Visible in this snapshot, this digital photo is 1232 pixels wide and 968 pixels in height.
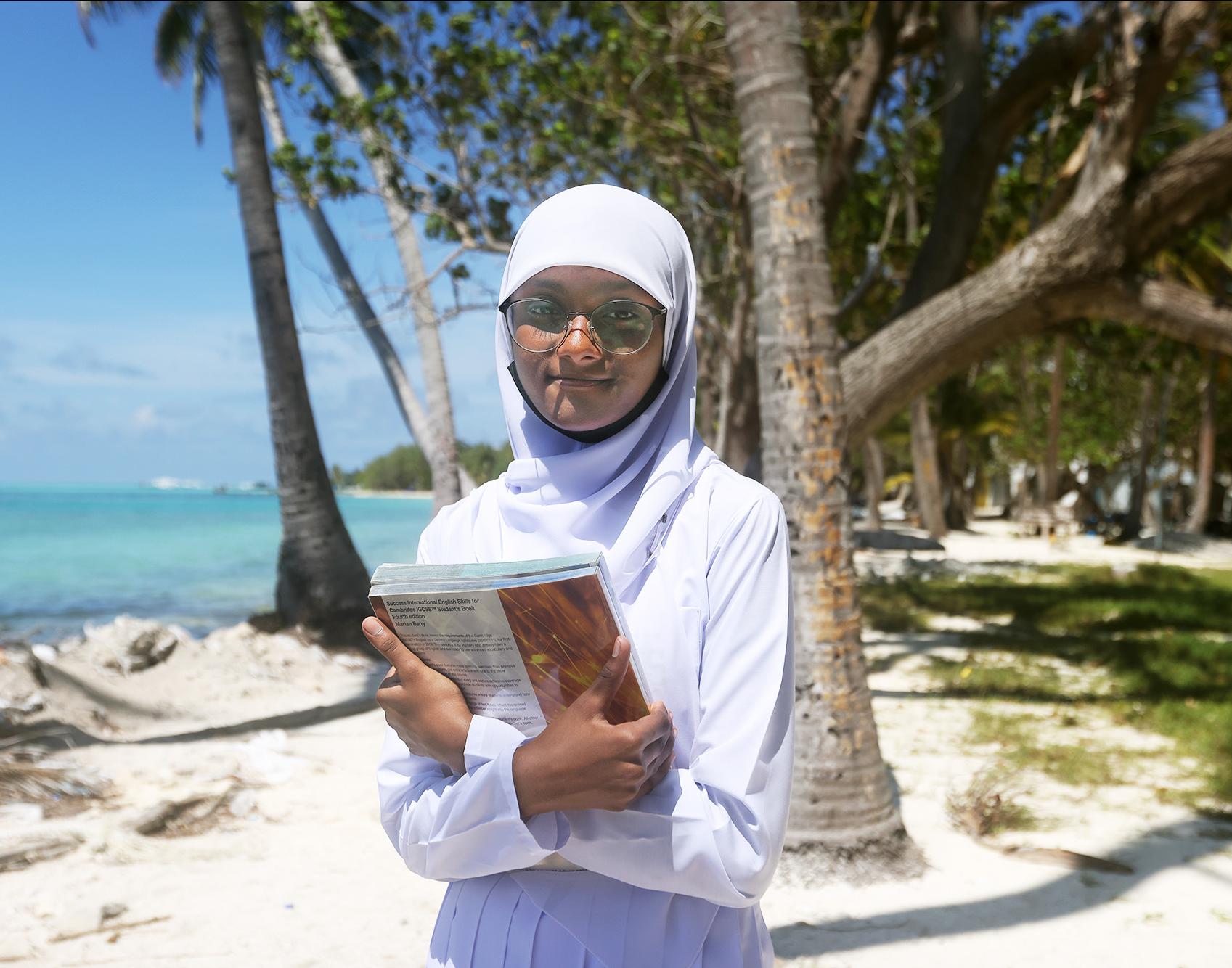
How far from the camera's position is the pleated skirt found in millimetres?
1414

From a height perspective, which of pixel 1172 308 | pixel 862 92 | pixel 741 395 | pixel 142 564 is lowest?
pixel 142 564

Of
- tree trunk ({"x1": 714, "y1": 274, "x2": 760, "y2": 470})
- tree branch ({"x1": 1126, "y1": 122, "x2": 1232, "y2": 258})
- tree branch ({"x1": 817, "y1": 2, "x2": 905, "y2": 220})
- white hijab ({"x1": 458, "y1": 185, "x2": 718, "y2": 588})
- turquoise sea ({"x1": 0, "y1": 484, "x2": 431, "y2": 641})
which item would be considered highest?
tree branch ({"x1": 817, "y1": 2, "x2": 905, "y2": 220})

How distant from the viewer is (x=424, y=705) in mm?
1378

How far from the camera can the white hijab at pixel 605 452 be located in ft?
4.88

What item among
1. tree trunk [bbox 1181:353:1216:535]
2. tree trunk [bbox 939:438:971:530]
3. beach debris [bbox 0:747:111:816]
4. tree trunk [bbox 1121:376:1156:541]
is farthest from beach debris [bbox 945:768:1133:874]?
tree trunk [bbox 939:438:971:530]

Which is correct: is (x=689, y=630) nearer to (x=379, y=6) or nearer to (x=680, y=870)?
(x=680, y=870)

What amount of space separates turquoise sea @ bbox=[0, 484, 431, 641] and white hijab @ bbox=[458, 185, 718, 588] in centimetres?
319

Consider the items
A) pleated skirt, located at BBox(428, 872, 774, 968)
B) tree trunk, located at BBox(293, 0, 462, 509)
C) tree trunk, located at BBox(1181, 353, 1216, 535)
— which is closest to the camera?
pleated skirt, located at BBox(428, 872, 774, 968)

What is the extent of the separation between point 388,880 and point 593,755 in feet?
12.5

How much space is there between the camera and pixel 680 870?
51.3 inches

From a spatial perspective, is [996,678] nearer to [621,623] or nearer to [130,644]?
[130,644]

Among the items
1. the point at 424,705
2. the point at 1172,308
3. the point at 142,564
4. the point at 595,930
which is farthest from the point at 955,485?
the point at 142,564

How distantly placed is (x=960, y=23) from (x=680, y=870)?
880 centimetres

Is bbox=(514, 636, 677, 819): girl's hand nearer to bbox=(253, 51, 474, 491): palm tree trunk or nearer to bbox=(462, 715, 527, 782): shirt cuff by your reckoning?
bbox=(462, 715, 527, 782): shirt cuff
